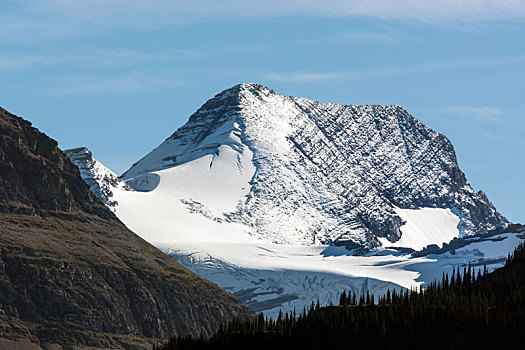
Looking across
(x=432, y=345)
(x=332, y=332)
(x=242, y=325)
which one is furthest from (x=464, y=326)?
(x=242, y=325)

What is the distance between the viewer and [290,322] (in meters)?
83.2

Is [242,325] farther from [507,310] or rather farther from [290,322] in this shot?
[507,310]

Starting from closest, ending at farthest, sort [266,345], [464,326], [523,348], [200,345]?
[523,348] → [464,326] → [266,345] → [200,345]

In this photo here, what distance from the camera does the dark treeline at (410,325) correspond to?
7375 cm

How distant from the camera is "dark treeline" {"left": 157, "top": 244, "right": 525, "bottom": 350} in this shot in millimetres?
73750

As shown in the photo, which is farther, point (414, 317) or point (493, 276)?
point (493, 276)

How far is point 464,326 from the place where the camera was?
75.2 metres

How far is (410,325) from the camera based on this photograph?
7688 centimetres

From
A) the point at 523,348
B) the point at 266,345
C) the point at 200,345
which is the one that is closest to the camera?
the point at 523,348

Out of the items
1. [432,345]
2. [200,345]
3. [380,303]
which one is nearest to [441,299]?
[380,303]

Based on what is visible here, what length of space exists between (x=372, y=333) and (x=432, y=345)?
4899 mm

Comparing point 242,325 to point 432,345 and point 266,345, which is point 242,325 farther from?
point 432,345

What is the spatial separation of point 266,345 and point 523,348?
18.5 meters

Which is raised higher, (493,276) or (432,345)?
(493,276)
